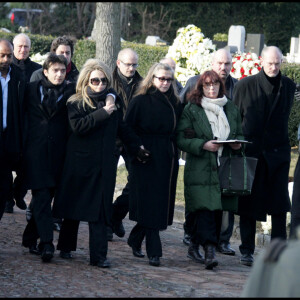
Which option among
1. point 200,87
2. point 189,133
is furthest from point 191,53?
point 189,133

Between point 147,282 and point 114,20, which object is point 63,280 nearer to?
point 147,282

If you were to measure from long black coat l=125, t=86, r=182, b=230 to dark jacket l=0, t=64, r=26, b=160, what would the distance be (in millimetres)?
999

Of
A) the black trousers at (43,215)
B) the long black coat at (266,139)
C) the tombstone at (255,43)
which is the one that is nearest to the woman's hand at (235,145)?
the long black coat at (266,139)

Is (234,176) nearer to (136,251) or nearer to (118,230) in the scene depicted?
(136,251)

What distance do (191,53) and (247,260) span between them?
7279 mm

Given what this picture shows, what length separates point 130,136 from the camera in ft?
24.4

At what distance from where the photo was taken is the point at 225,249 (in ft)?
28.2

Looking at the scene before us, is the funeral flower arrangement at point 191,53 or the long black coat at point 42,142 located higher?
the funeral flower arrangement at point 191,53

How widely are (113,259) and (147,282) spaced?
1.06m

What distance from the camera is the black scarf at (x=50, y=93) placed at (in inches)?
289

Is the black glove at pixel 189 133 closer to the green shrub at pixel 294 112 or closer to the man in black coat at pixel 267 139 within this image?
the man in black coat at pixel 267 139

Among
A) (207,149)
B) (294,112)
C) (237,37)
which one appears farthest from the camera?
(237,37)

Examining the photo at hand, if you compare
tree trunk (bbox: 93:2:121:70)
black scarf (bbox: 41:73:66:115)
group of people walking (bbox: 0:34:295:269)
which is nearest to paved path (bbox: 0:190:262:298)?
group of people walking (bbox: 0:34:295:269)

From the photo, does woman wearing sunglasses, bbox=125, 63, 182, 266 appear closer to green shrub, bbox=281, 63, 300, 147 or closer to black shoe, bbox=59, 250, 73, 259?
black shoe, bbox=59, 250, 73, 259
